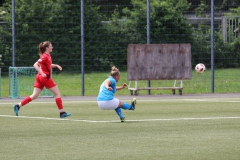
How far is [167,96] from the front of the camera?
85.6 feet

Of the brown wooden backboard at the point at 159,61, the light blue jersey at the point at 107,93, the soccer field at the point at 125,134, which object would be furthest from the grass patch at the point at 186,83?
the light blue jersey at the point at 107,93

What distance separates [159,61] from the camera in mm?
27375

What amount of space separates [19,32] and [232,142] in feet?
56.8

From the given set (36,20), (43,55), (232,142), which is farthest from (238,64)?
(232,142)

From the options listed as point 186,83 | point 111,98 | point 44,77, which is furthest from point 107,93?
point 186,83

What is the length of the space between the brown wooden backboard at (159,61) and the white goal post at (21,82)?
3.31 m

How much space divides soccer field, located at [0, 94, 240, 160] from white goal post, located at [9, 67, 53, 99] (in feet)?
20.4

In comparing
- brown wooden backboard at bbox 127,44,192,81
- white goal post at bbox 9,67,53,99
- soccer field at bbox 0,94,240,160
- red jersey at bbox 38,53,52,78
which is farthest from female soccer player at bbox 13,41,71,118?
brown wooden backboard at bbox 127,44,192,81

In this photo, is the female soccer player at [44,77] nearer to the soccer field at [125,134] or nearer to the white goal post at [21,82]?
the soccer field at [125,134]

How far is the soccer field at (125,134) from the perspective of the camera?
389 inches

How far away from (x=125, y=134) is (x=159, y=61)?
15.0m

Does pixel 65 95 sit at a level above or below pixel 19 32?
below

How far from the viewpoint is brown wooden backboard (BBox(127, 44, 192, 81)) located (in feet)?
89.0

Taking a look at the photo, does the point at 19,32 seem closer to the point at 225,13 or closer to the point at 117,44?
the point at 117,44
